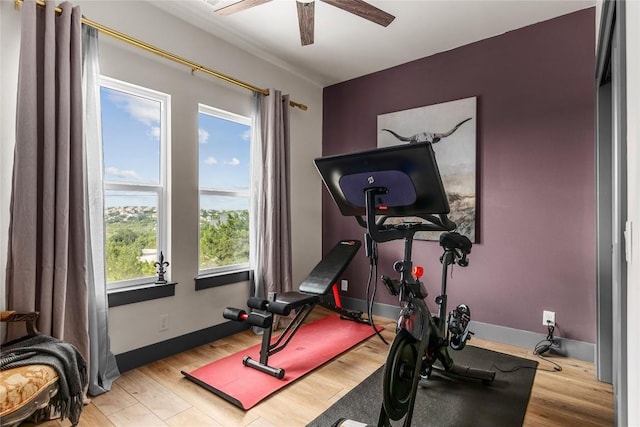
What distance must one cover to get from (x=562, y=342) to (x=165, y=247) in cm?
336

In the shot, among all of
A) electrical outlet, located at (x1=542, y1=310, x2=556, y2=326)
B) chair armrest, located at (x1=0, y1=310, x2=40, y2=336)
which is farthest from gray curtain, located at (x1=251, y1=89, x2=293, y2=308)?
electrical outlet, located at (x1=542, y1=310, x2=556, y2=326)

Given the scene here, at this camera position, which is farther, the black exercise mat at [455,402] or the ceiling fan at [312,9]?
the ceiling fan at [312,9]

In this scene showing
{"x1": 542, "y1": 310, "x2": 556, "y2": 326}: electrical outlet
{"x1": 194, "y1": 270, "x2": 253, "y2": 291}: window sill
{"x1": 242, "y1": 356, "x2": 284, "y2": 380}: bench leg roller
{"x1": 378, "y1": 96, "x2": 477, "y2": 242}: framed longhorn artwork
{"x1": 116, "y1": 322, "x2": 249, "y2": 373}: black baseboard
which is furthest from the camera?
{"x1": 378, "y1": 96, "x2": 477, "y2": 242}: framed longhorn artwork

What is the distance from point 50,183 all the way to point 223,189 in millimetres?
1469

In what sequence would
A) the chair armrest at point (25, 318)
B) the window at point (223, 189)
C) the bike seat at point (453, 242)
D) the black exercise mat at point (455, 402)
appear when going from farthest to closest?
Result: the window at point (223, 189), the bike seat at point (453, 242), the black exercise mat at point (455, 402), the chair armrest at point (25, 318)

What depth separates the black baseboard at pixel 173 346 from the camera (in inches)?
99.2

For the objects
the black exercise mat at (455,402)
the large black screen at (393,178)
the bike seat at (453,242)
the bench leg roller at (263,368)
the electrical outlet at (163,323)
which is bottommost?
the black exercise mat at (455,402)

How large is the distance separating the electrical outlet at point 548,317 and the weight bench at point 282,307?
1.71 m

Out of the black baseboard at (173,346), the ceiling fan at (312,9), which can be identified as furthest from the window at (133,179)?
the ceiling fan at (312,9)

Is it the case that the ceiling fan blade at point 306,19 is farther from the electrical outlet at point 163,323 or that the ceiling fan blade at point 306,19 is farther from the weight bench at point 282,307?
the electrical outlet at point 163,323

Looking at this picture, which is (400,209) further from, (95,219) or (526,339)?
(526,339)

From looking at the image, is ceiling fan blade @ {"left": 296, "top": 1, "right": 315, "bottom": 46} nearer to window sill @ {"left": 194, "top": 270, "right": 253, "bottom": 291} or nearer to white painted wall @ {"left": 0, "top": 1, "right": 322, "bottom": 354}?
white painted wall @ {"left": 0, "top": 1, "right": 322, "bottom": 354}

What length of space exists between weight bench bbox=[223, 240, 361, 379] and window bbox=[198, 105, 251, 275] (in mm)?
743

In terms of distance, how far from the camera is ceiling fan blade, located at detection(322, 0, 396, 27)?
2.21m
